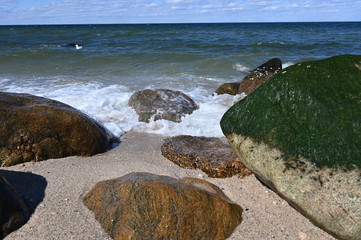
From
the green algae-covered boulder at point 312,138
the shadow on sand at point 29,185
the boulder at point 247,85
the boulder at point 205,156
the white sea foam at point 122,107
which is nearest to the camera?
the green algae-covered boulder at point 312,138

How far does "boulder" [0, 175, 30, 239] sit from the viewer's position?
2998 millimetres

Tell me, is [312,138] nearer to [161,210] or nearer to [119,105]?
[161,210]

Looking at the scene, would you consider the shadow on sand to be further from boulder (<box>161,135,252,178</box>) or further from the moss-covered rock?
the moss-covered rock

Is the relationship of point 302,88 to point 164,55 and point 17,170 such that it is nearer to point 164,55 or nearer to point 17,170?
point 17,170

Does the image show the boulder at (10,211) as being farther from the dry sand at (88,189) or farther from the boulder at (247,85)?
the boulder at (247,85)

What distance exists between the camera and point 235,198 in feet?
12.5

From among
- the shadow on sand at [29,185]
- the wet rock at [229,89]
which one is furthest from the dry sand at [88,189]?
the wet rock at [229,89]

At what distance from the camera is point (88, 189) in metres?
3.80

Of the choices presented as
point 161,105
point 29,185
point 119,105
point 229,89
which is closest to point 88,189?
point 29,185

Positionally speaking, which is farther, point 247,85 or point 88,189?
point 247,85

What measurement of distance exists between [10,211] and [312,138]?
2604 mm

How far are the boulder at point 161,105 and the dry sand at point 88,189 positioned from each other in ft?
5.84

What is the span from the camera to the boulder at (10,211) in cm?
300

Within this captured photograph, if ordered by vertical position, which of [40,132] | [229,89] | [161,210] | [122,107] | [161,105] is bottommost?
[229,89]
